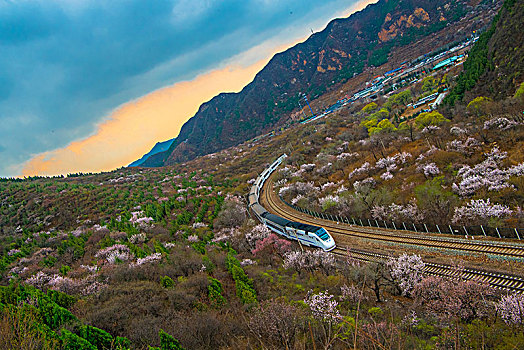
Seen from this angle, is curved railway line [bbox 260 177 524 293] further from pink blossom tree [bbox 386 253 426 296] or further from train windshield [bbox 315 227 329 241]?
train windshield [bbox 315 227 329 241]

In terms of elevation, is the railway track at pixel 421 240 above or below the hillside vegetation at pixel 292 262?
below

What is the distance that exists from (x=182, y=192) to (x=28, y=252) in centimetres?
3448

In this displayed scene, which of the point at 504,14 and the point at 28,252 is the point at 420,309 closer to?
the point at 28,252

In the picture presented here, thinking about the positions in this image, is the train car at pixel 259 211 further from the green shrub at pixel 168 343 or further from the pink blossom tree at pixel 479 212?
the green shrub at pixel 168 343

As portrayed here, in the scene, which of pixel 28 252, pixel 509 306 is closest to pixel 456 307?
pixel 509 306

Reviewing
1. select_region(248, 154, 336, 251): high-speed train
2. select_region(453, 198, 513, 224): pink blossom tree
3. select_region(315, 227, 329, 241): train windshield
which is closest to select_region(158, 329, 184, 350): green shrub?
select_region(248, 154, 336, 251): high-speed train

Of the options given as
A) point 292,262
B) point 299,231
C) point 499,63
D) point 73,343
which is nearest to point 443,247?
point 292,262

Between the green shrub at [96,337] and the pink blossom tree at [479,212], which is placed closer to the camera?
the green shrub at [96,337]

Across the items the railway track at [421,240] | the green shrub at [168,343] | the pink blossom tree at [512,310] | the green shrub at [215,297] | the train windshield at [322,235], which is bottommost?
the railway track at [421,240]

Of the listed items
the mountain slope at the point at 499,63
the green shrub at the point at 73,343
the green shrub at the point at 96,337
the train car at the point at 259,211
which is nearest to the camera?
the green shrub at the point at 73,343

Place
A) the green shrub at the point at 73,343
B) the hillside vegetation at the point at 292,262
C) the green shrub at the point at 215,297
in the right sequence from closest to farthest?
the green shrub at the point at 73,343
the hillside vegetation at the point at 292,262
the green shrub at the point at 215,297

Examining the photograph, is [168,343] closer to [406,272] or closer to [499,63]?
[406,272]

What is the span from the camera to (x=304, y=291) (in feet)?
68.9

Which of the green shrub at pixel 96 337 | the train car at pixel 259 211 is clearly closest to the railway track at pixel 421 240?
the train car at pixel 259 211
